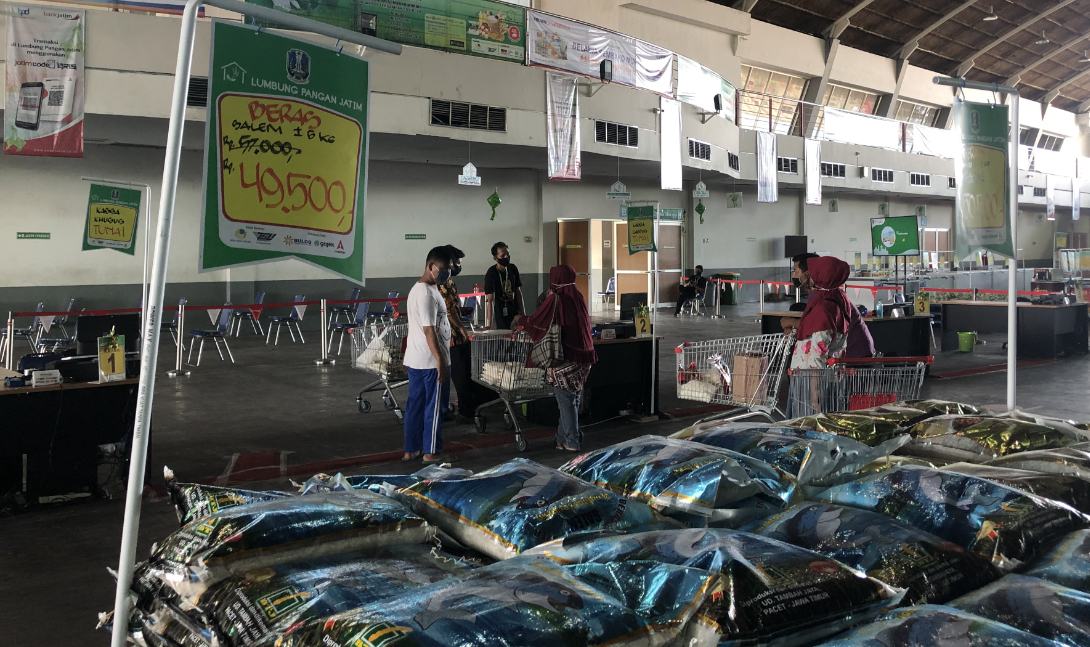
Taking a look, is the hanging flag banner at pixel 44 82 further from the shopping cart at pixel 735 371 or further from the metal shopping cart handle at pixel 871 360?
the metal shopping cart handle at pixel 871 360

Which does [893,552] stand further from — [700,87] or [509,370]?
[700,87]

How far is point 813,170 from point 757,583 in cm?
2412

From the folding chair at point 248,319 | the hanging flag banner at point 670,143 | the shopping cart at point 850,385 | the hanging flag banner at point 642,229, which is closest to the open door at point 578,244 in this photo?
the hanging flag banner at point 670,143

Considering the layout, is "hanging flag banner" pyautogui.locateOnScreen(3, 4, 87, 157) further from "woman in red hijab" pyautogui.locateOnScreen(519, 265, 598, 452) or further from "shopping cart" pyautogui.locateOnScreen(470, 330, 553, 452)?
"woman in red hijab" pyautogui.locateOnScreen(519, 265, 598, 452)

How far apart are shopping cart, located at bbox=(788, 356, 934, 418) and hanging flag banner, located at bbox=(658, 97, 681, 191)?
1119 centimetres

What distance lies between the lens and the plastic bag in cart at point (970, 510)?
228cm

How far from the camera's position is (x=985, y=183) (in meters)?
4.78

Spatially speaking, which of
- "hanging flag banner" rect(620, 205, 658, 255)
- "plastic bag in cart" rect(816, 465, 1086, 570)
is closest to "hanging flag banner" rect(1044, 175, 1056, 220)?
"hanging flag banner" rect(620, 205, 658, 255)

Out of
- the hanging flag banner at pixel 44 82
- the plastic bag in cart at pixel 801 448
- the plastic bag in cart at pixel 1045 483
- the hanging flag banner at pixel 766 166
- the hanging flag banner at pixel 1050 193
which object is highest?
the hanging flag banner at pixel 1050 193

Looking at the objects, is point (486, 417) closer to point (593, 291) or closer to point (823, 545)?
point (823, 545)

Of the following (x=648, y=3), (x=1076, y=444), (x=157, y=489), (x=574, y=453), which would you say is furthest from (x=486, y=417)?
(x=648, y=3)

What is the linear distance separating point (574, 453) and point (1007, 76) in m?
33.5

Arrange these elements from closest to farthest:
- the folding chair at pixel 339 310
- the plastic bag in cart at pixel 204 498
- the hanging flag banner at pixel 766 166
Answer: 1. the plastic bag in cart at pixel 204 498
2. the folding chair at pixel 339 310
3. the hanging flag banner at pixel 766 166

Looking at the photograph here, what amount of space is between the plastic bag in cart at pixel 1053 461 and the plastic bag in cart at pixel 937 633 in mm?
1319
